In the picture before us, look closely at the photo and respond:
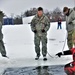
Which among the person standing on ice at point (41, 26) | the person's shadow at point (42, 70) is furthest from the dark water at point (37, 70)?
the person standing on ice at point (41, 26)

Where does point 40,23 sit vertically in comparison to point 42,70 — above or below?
above

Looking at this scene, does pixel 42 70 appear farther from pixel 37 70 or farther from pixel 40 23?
pixel 40 23

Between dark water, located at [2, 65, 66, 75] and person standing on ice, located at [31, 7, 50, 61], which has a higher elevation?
person standing on ice, located at [31, 7, 50, 61]

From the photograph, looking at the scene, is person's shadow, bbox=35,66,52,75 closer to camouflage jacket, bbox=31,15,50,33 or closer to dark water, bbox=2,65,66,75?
dark water, bbox=2,65,66,75

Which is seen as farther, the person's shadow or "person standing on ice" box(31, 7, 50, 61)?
"person standing on ice" box(31, 7, 50, 61)

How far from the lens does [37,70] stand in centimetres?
789

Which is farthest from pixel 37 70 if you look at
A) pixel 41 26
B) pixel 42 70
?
pixel 41 26

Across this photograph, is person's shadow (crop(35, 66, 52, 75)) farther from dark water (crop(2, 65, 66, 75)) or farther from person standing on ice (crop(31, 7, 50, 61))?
person standing on ice (crop(31, 7, 50, 61))

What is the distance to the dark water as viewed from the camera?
7.53 meters

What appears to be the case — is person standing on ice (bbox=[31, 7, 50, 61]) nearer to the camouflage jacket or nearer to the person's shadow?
the camouflage jacket

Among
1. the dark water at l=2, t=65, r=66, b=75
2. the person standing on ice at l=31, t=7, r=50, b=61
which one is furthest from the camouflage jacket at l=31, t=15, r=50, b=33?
the dark water at l=2, t=65, r=66, b=75

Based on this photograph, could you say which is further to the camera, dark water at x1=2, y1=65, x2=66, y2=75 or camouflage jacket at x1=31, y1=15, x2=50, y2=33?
camouflage jacket at x1=31, y1=15, x2=50, y2=33

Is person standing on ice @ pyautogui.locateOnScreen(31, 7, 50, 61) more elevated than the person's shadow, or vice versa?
person standing on ice @ pyautogui.locateOnScreen(31, 7, 50, 61)

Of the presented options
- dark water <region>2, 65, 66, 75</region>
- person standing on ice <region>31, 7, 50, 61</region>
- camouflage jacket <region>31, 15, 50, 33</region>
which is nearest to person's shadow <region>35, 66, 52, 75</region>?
dark water <region>2, 65, 66, 75</region>
